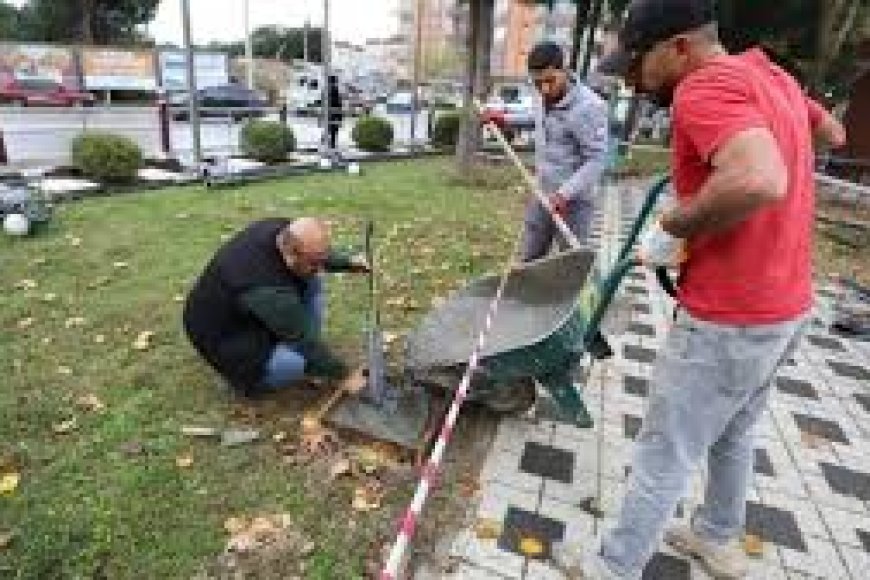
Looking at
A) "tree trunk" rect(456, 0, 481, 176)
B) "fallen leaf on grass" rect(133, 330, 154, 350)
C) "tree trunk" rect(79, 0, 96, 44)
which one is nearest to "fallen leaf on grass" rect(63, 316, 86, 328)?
"fallen leaf on grass" rect(133, 330, 154, 350)

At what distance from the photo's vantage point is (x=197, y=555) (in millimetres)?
2955

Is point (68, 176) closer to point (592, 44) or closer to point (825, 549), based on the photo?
point (825, 549)

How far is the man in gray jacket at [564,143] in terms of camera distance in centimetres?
463

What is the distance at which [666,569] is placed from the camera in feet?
10.1

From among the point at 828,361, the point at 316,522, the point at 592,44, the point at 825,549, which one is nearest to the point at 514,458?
the point at 316,522

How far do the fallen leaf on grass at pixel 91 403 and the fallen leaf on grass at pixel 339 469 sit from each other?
144cm

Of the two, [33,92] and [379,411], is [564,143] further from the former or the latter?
[33,92]

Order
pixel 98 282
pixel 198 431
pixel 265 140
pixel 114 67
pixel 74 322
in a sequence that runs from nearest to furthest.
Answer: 1. pixel 198 431
2. pixel 74 322
3. pixel 98 282
4. pixel 265 140
5. pixel 114 67

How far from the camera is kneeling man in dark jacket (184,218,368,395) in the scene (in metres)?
3.68

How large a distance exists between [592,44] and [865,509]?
18183mm

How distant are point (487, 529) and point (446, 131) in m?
14.5

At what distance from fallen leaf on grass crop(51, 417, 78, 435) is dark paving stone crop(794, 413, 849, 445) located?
13.8 feet

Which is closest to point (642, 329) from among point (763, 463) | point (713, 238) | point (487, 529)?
point (763, 463)

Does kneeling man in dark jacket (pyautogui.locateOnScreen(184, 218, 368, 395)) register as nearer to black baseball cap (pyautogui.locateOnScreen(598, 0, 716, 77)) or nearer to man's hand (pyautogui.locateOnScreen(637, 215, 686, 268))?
man's hand (pyautogui.locateOnScreen(637, 215, 686, 268))
